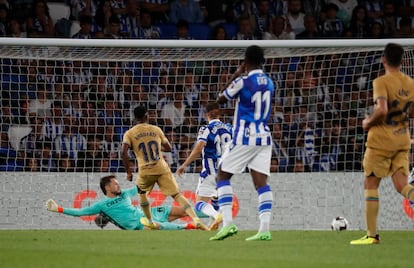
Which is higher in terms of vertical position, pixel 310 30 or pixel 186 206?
pixel 310 30

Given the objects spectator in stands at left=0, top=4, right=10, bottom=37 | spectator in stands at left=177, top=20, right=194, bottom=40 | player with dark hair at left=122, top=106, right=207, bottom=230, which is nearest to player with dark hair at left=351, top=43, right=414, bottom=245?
player with dark hair at left=122, top=106, right=207, bottom=230

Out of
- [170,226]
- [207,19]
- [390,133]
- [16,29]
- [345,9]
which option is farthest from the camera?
[345,9]

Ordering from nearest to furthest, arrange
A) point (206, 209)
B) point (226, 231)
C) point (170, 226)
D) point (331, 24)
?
1. point (226, 231)
2. point (206, 209)
3. point (170, 226)
4. point (331, 24)

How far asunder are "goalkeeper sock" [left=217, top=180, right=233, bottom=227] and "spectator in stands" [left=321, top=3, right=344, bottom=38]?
9.81m

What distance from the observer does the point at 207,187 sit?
16.2m

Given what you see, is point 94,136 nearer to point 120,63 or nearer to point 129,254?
point 120,63

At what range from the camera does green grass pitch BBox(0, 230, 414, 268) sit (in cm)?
949

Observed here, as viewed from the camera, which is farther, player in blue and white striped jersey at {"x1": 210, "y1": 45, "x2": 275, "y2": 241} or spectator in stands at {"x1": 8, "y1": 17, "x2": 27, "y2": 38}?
spectator in stands at {"x1": 8, "y1": 17, "x2": 27, "y2": 38}

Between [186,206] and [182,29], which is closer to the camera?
[186,206]

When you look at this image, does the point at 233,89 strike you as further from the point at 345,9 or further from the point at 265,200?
the point at 345,9

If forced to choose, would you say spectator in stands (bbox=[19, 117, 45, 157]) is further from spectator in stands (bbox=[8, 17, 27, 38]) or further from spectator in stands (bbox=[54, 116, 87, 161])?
spectator in stands (bbox=[8, 17, 27, 38])

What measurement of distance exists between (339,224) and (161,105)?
3.88 m

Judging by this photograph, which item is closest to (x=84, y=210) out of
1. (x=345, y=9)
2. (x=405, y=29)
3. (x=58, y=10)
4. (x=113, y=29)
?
(x=113, y=29)

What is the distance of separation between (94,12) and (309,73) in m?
5.05
